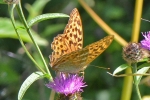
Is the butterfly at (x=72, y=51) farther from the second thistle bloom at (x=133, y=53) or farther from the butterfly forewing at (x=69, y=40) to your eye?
the second thistle bloom at (x=133, y=53)

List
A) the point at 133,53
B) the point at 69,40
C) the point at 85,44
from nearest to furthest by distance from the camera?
the point at 133,53 < the point at 69,40 < the point at 85,44

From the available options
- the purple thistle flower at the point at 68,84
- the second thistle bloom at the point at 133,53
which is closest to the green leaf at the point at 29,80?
the purple thistle flower at the point at 68,84

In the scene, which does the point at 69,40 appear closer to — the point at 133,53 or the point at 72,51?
the point at 72,51

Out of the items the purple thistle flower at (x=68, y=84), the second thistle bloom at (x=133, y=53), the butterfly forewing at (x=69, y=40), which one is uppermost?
the butterfly forewing at (x=69, y=40)

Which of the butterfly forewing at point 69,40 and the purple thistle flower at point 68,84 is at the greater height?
the butterfly forewing at point 69,40

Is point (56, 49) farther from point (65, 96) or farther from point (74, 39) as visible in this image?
point (65, 96)

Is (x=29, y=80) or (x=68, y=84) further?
(x=68, y=84)

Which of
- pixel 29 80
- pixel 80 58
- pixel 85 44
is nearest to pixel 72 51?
pixel 80 58
